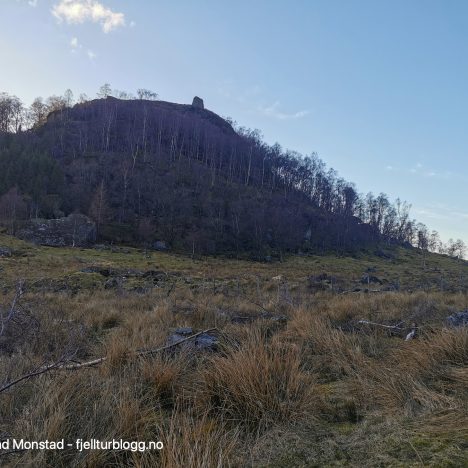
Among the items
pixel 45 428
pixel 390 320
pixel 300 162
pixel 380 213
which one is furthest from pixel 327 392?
pixel 380 213

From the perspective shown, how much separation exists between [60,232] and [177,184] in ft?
103

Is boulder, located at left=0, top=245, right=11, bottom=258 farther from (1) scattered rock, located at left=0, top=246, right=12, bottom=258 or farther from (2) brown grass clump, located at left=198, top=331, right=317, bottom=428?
(2) brown grass clump, located at left=198, top=331, right=317, bottom=428

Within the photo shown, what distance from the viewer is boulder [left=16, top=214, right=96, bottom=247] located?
157 feet

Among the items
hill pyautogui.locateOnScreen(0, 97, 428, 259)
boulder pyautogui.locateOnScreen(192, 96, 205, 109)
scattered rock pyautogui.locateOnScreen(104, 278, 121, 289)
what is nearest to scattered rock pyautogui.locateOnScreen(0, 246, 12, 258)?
hill pyautogui.locateOnScreen(0, 97, 428, 259)

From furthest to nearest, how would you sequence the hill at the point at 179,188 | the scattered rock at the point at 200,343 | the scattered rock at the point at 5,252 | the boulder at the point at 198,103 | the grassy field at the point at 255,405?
the boulder at the point at 198,103, the hill at the point at 179,188, the scattered rock at the point at 5,252, the scattered rock at the point at 200,343, the grassy field at the point at 255,405

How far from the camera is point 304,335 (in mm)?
5047

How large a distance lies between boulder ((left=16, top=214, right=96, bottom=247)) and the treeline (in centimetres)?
534

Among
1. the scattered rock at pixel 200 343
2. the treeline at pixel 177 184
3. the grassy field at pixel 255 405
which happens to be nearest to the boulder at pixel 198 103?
the treeline at pixel 177 184

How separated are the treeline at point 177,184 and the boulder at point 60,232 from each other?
17.5 feet

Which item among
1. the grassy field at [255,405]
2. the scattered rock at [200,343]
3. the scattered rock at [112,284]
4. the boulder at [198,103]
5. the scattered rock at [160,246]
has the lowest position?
the scattered rock at [160,246]

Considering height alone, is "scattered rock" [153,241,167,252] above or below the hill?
below

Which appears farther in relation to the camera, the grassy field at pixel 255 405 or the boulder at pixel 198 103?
the boulder at pixel 198 103

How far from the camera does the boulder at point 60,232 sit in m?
47.8

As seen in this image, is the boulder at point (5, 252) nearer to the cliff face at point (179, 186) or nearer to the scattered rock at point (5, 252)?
the scattered rock at point (5, 252)
